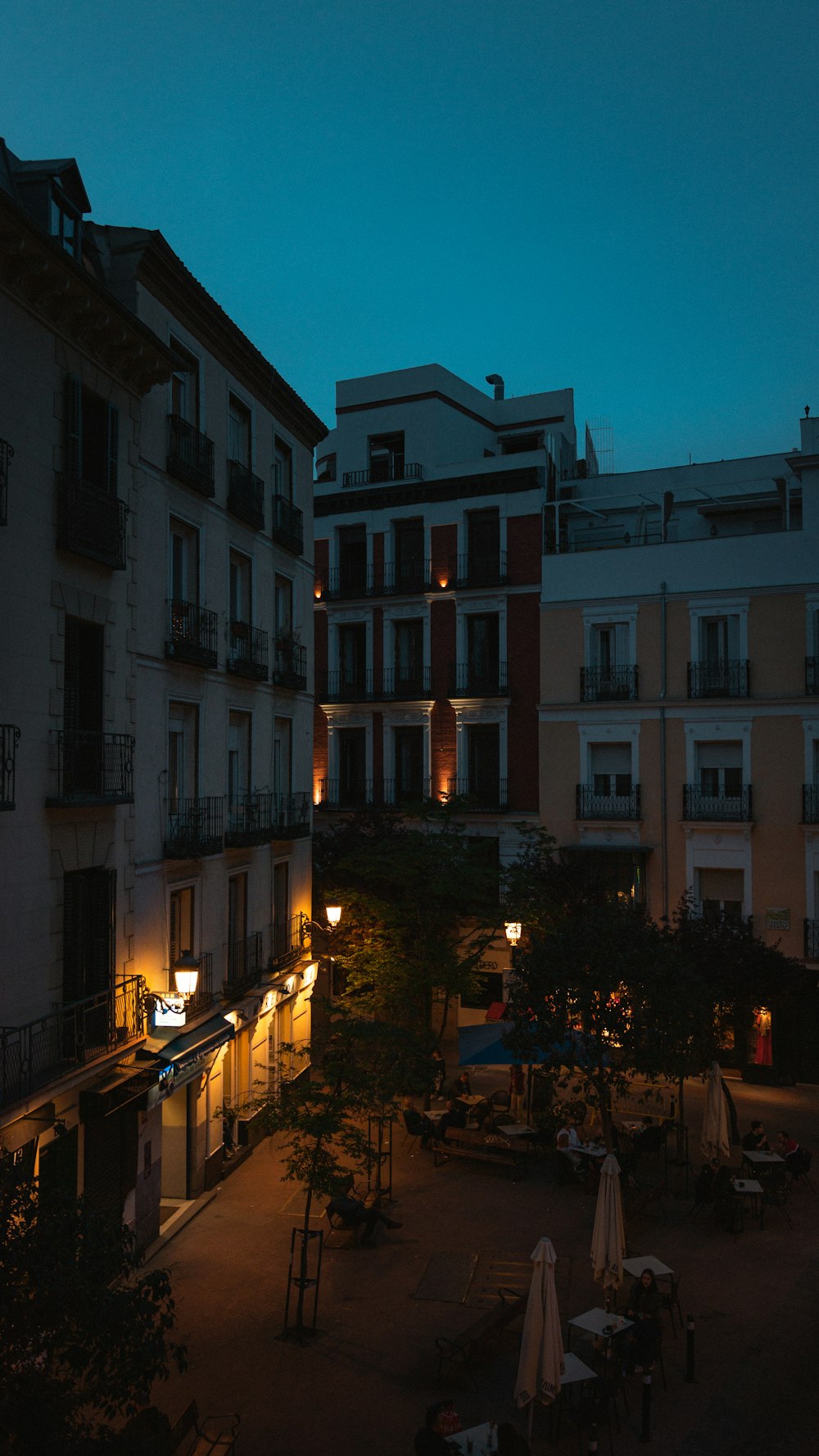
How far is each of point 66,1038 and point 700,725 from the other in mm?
21566

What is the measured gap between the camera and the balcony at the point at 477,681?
1313 inches

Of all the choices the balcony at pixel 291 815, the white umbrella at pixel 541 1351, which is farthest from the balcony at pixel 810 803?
the white umbrella at pixel 541 1351

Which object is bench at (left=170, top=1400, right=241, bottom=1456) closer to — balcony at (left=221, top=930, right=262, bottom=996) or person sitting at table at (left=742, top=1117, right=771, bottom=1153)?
balcony at (left=221, top=930, right=262, bottom=996)

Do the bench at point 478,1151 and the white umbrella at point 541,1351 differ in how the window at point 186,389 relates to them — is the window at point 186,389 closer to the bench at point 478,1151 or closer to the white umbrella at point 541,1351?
the white umbrella at point 541,1351

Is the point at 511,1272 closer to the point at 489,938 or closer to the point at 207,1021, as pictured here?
the point at 207,1021

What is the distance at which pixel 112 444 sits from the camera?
1600 cm

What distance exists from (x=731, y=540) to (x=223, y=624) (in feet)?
54.1

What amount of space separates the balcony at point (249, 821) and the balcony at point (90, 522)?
6909mm

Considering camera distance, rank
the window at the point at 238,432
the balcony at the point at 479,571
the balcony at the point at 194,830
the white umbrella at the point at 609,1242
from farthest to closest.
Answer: the balcony at the point at 479,571, the window at the point at 238,432, the balcony at the point at 194,830, the white umbrella at the point at 609,1242

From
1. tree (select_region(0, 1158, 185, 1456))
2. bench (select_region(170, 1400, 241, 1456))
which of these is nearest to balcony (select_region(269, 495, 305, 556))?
bench (select_region(170, 1400, 241, 1456))

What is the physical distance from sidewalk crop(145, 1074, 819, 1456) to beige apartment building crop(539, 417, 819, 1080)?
1082 centimetres

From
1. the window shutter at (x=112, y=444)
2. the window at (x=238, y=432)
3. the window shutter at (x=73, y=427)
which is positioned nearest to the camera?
the window shutter at (x=73, y=427)

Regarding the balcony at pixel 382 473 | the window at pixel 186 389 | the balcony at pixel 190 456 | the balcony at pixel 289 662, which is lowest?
the balcony at pixel 289 662

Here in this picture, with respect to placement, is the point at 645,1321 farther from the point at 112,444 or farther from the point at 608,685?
the point at 608,685
